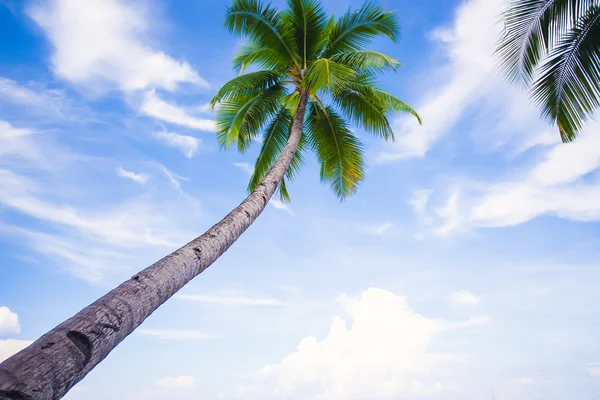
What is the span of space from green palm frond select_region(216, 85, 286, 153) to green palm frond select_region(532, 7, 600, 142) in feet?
19.6

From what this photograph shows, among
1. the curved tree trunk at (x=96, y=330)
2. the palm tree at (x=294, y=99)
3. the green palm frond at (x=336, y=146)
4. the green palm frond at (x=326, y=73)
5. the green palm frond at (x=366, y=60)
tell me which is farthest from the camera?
the green palm frond at (x=336, y=146)

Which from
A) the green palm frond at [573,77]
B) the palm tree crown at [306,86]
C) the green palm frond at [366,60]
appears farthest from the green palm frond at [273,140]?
the green palm frond at [573,77]

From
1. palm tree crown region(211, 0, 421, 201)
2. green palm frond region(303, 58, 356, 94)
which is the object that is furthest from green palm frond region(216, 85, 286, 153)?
green palm frond region(303, 58, 356, 94)

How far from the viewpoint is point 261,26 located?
904cm

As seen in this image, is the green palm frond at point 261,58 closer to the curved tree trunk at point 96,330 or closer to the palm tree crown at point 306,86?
the palm tree crown at point 306,86

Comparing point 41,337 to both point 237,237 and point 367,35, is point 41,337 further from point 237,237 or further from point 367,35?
point 367,35

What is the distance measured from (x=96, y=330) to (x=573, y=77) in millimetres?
8447

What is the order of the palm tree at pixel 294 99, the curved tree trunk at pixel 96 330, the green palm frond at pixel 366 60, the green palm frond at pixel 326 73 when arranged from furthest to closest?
the green palm frond at pixel 366 60
the green palm frond at pixel 326 73
the palm tree at pixel 294 99
the curved tree trunk at pixel 96 330

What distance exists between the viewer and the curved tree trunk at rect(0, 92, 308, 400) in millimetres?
1826

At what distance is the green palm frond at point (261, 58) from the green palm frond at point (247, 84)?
12.0 inches

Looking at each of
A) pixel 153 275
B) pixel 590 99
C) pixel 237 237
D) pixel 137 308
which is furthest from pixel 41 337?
pixel 590 99

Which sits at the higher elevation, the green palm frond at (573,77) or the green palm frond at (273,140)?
the green palm frond at (273,140)

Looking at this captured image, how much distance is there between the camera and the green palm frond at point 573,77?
6.75m

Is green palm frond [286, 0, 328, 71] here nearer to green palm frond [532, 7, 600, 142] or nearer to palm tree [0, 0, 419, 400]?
palm tree [0, 0, 419, 400]
